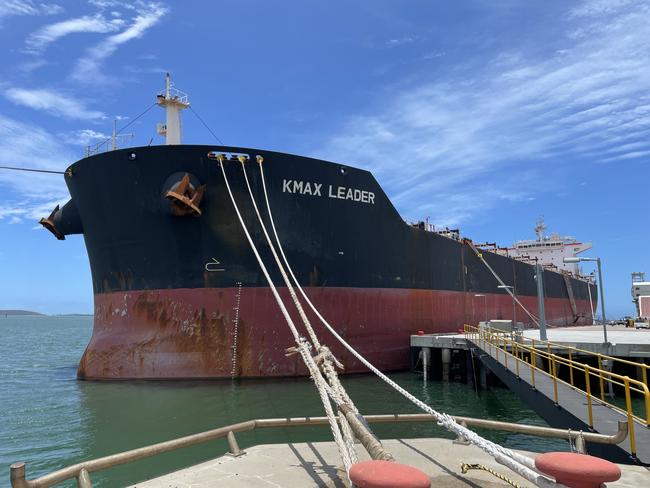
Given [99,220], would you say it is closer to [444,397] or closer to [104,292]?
[104,292]

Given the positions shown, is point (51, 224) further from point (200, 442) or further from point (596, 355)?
point (596, 355)

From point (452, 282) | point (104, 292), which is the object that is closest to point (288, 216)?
point (104, 292)

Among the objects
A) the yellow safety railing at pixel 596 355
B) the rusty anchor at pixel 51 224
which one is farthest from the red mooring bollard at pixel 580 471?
the rusty anchor at pixel 51 224

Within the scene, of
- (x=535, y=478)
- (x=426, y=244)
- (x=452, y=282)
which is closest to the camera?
(x=535, y=478)

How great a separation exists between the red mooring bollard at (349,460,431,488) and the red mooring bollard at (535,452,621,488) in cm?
106

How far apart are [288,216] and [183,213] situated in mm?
2889

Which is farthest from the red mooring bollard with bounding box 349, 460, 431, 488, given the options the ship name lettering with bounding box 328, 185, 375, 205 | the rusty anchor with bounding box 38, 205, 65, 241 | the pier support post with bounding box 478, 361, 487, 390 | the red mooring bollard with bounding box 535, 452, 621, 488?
the rusty anchor with bounding box 38, 205, 65, 241

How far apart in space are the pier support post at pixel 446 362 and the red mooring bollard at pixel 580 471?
1217 cm

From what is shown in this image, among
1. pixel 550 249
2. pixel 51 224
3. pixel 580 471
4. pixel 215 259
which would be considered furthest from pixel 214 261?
pixel 550 249

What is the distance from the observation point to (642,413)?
36.3ft

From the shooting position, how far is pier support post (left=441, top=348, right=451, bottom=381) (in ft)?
50.6

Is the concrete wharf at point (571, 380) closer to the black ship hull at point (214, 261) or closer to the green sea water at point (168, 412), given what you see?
the green sea water at point (168, 412)

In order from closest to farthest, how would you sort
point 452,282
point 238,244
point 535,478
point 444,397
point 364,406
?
point 535,478, point 364,406, point 444,397, point 238,244, point 452,282

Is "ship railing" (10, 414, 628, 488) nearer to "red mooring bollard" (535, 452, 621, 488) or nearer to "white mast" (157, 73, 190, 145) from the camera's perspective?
"red mooring bollard" (535, 452, 621, 488)
